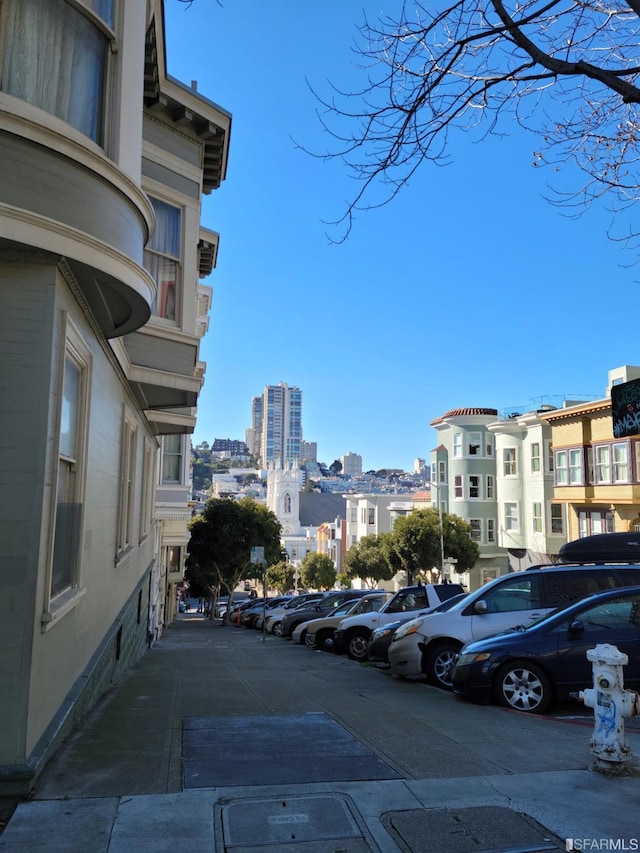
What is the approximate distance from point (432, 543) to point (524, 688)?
130 ft

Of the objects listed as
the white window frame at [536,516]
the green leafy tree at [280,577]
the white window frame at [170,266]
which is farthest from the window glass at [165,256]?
the green leafy tree at [280,577]

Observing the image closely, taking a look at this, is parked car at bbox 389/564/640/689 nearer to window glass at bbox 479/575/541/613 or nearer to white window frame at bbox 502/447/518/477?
window glass at bbox 479/575/541/613

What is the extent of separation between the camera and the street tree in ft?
153

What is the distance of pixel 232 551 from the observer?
4641cm

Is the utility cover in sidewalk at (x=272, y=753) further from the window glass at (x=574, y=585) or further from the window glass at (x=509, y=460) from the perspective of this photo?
the window glass at (x=509, y=460)

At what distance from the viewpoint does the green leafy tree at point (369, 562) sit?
193 feet

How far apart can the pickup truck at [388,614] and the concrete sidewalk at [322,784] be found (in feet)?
22.6

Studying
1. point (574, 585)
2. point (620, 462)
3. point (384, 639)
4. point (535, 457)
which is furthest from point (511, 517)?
point (574, 585)

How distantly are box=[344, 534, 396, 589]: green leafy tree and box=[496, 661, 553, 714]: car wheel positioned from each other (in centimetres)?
4957

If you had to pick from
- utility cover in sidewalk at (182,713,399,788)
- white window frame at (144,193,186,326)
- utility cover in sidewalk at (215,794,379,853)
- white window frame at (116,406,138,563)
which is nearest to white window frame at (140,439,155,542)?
white window frame at (116,406,138,563)

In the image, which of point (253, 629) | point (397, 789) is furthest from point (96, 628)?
point (253, 629)

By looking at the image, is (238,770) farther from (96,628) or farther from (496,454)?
(496,454)

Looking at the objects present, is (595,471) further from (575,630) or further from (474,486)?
(575,630)

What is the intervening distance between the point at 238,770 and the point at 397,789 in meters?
1.17
